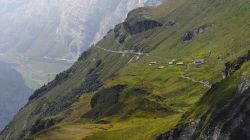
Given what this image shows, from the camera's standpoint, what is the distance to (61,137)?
540 feet

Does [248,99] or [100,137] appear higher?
[100,137]

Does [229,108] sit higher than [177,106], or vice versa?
[177,106]

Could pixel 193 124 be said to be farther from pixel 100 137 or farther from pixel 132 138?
pixel 100 137

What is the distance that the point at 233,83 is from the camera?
280 feet

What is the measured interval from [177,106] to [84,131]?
41184 millimetres

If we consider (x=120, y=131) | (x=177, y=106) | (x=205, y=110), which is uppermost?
(x=177, y=106)

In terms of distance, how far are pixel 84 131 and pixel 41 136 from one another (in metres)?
14.6

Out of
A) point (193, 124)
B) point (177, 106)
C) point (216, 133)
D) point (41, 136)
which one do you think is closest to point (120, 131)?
point (41, 136)

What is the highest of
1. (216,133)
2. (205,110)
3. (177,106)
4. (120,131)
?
(177,106)

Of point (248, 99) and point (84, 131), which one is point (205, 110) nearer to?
point (248, 99)

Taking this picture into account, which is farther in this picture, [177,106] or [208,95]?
[177,106]

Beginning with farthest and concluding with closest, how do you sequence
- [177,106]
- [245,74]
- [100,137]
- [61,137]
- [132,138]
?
[177,106] < [61,137] < [100,137] < [132,138] < [245,74]

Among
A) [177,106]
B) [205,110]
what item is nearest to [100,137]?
[177,106]

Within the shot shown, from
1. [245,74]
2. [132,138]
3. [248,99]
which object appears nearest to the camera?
[248,99]
